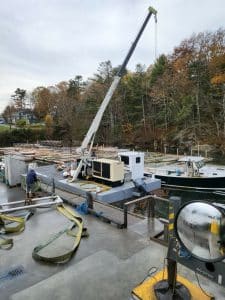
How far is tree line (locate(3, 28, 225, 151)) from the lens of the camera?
25344 mm

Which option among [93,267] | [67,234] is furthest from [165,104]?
[93,267]

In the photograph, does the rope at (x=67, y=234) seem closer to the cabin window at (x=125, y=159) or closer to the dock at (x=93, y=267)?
the dock at (x=93, y=267)

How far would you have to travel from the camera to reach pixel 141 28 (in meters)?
11.1

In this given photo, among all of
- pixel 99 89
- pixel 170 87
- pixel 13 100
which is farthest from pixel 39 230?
pixel 13 100

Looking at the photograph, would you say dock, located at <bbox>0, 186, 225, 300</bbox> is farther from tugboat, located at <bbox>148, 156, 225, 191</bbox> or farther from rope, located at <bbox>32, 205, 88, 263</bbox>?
tugboat, located at <bbox>148, 156, 225, 191</bbox>

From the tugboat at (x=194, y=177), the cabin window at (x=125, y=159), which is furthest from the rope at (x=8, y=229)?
the tugboat at (x=194, y=177)

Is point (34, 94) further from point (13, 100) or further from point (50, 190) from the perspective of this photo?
point (50, 190)

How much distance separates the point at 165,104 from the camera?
100 ft

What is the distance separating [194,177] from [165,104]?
64.7ft

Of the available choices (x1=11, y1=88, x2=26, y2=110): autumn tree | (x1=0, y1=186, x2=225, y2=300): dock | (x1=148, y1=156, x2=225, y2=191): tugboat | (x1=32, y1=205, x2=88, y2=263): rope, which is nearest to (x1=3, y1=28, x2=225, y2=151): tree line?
(x1=148, y1=156, x2=225, y2=191): tugboat

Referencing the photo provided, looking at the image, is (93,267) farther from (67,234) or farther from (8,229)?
(8,229)

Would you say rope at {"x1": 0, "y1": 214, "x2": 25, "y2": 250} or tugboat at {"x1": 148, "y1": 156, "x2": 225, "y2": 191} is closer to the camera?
rope at {"x1": 0, "y1": 214, "x2": 25, "y2": 250}

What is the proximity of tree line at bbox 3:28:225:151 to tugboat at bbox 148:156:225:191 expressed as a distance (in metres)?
11.2

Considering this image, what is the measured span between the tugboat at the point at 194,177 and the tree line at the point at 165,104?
11249 millimetres
